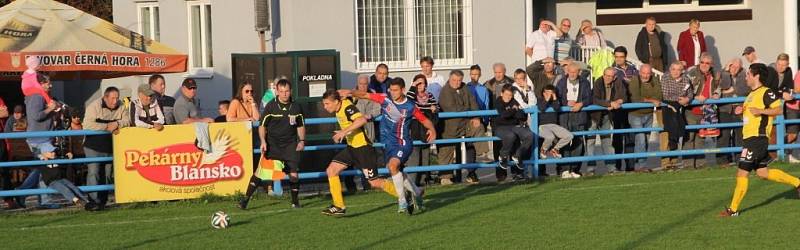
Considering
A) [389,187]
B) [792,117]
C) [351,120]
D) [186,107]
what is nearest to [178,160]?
[186,107]

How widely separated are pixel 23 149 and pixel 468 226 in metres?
6.65

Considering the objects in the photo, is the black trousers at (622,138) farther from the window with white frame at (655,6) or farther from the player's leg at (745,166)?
the window with white frame at (655,6)

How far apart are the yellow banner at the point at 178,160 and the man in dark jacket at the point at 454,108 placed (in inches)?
114

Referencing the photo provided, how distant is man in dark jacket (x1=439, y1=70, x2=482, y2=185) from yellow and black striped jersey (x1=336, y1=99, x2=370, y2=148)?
3.28m

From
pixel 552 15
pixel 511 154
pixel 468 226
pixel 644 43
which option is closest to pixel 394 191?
pixel 468 226

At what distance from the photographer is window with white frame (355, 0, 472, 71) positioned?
80.9 feet

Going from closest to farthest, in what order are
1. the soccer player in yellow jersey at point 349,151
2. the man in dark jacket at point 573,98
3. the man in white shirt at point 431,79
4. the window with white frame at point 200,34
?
1. the soccer player in yellow jersey at point 349,151
2. the man in dark jacket at point 573,98
3. the man in white shirt at point 431,79
4. the window with white frame at point 200,34

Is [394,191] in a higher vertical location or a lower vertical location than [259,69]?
lower

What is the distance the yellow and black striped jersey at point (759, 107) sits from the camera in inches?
593

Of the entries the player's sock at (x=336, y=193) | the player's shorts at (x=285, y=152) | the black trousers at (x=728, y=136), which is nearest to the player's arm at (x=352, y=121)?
the player's sock at (x=336, y=193)

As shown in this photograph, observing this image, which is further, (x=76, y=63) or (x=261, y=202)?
(x=76, y=63)

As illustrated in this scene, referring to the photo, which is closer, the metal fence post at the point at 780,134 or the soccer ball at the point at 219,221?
the soccer ball at the point at 219,221

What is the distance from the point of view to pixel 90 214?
17062 millimetres

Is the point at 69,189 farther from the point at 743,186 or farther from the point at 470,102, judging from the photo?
the point at 743,186
